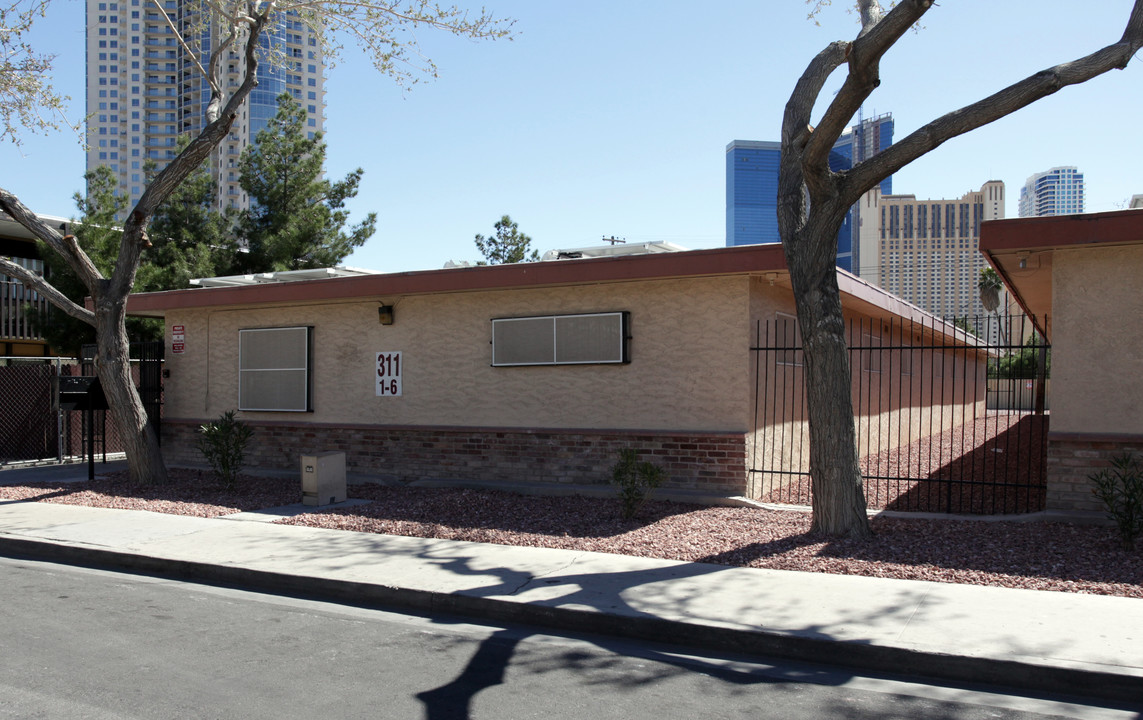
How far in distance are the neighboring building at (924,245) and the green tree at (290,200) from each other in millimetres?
66509

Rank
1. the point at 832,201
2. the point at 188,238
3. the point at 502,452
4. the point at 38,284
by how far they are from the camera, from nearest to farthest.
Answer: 1. the point at 832,201
2. the point at 502,452
3. the point at 38,284
4. the point at 188,238

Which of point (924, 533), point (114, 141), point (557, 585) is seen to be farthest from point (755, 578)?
point (114, 141)

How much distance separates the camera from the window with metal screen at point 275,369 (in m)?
13.9

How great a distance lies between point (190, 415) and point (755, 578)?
37.4ft

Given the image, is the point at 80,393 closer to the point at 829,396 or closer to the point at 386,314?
the point at 386,314

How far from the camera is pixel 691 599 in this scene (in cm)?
656

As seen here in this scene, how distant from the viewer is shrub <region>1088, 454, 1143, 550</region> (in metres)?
7.54

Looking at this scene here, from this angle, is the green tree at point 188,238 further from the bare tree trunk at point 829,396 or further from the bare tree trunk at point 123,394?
the bare tree trunk at point 829,396

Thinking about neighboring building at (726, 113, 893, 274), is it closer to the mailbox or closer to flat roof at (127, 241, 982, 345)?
flat roof at (127, 241, 982, 345)

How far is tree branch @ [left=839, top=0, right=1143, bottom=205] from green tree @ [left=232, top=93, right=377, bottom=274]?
16909mm

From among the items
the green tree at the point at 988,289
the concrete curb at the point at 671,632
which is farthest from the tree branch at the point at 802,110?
the green tree at the point at 988,289

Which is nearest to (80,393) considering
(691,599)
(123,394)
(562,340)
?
(123,394)

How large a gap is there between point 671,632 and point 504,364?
6625 millimetres

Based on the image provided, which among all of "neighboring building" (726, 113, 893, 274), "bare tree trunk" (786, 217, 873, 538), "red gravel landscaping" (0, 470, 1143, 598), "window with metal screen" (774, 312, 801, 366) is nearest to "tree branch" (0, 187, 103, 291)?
"red gravel landscaping" (0, 470, 1143, 598)
